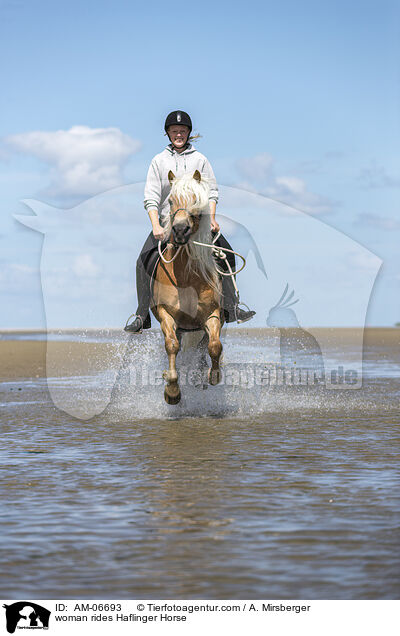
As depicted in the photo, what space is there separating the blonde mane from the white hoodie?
2.33 feet

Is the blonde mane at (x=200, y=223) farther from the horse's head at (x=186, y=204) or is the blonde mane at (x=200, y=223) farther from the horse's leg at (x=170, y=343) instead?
the horse's leg at (x=170, y=343)

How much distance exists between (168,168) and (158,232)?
95cm

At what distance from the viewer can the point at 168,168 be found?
34.4 feet

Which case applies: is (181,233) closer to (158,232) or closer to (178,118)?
(158,232)

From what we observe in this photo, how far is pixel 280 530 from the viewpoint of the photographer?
202 inches

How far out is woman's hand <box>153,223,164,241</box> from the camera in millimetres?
10102

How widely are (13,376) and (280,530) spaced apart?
54.6ft

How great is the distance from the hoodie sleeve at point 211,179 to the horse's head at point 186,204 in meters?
0.76

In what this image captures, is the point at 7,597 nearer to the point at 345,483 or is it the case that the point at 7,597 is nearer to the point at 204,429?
the point at 345,483

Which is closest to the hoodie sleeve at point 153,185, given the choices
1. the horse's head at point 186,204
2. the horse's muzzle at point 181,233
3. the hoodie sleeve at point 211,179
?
the hoodie sleeve at point 211,179
